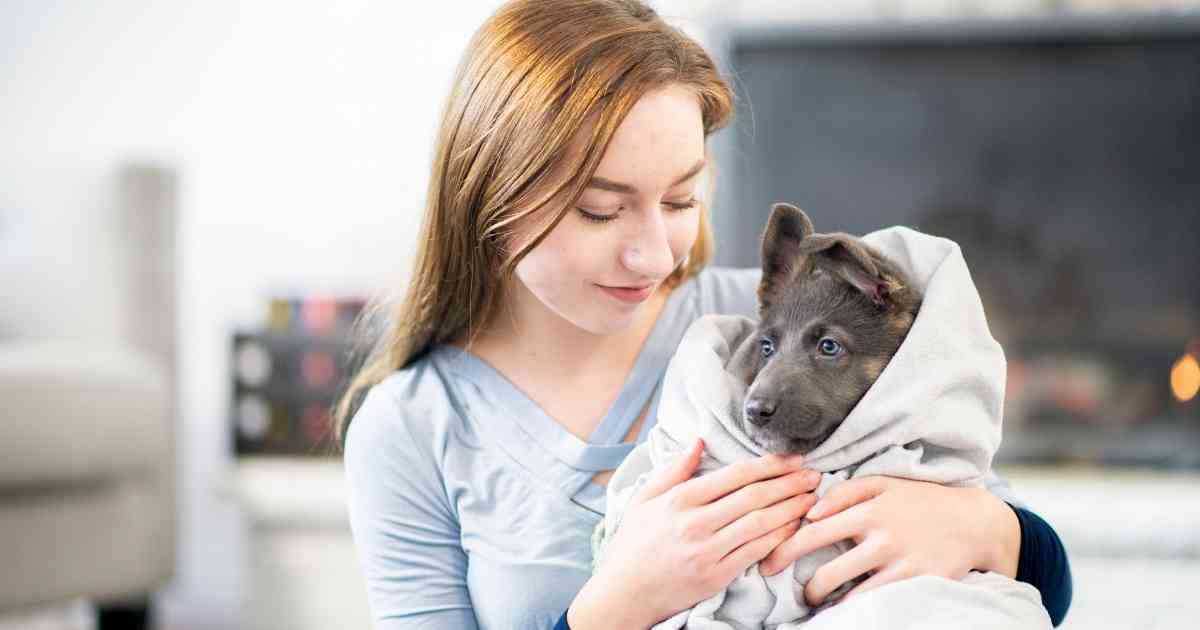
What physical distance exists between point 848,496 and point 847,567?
0.20 feet

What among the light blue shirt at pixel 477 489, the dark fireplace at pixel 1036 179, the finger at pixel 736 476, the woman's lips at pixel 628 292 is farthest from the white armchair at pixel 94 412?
the finger at pixel 736 476

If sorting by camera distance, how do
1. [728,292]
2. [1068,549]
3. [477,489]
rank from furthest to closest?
[1068,549] < [728,292] < [477,489]

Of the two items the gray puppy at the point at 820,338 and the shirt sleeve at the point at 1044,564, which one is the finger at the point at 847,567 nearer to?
the gray puppy at the point at 820,338

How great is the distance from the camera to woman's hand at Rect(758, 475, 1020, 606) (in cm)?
88

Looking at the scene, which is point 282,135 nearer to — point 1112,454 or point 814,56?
→ point 814,56

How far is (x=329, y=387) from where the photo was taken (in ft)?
9.53

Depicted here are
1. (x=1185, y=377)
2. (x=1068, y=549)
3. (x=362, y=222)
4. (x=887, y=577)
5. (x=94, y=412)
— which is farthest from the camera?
(x=362, y=222)

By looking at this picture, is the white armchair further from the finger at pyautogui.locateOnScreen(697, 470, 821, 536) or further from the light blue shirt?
the finger at pyautogui.locateOnScreen(697, 470, 821, 536)

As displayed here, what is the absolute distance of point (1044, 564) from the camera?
3.25 feet

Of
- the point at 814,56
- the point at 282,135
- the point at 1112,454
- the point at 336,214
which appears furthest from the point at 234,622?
the point at 1112,454

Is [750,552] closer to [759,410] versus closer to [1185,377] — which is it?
[759,410]

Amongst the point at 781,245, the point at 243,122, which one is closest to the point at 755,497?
the point at 781,245

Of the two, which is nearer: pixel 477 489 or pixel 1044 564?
pixel 1044 564

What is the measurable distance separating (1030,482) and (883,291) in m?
1.97
